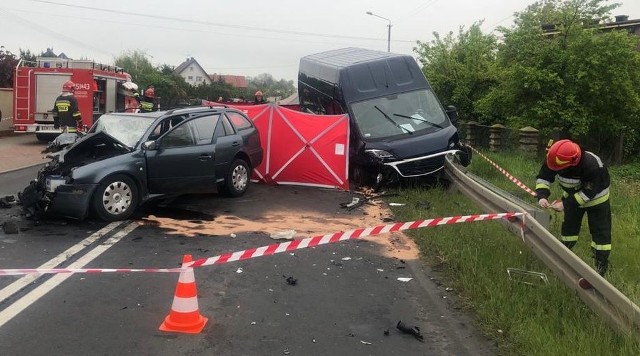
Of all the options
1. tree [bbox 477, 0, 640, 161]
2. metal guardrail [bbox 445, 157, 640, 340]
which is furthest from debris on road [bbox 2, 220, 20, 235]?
tree [bbox 477, 0, 640, 161]

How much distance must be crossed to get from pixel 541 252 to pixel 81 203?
5.50 meters

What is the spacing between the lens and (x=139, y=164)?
26.1 ft

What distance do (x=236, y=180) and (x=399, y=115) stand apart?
364cm

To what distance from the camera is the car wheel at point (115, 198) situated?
7.46 m

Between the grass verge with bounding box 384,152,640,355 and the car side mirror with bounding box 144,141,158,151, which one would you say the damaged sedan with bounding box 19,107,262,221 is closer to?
the car side mirror with bounding box 144,141,158,151

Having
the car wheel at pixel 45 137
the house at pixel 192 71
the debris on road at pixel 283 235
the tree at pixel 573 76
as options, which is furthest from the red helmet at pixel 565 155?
the house at pixel 192 71

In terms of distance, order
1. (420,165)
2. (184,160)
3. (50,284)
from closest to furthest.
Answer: (50,284), (184,160), (420,165)

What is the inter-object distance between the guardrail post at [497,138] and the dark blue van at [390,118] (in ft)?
24.8

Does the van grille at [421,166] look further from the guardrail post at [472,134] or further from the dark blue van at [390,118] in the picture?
the guardrail post at [472,134]

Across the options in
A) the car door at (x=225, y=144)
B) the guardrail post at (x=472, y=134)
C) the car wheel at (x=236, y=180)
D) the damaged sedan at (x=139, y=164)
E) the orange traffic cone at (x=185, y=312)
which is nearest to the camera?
the orange traffic cone at (x=185, y=312)

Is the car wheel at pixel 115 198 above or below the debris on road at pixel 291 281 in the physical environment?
above

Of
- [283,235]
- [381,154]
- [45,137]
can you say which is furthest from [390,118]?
[45,137]

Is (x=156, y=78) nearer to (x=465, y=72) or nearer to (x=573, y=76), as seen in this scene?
(x=465, y=72)

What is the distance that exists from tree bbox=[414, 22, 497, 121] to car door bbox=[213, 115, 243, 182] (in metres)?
15.5
